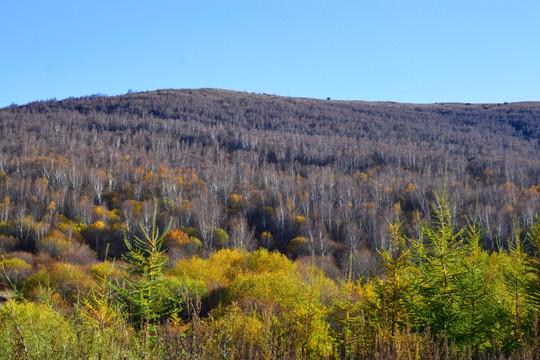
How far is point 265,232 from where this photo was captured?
6100cm

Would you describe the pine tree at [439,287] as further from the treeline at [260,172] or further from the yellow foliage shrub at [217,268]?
the yellow foliage shrub at [217,268]

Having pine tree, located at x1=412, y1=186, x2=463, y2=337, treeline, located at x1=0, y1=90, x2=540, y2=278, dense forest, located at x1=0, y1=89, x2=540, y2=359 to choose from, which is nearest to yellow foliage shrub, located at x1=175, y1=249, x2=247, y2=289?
dense forest, located at x1=0, y1=89, x2=540, y2=359

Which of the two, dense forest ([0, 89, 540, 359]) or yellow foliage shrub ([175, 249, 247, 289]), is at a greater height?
dense forest ([0, 89, 540, 359])

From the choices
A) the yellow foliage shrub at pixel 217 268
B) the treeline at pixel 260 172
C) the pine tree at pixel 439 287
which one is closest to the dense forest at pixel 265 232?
the pine tree at pixel 439 287

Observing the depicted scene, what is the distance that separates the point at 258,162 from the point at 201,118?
48.0 m

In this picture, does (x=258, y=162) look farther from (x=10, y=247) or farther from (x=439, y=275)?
(x=439, y=275)

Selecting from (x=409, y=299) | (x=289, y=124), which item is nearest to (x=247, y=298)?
(x=409, y=299)

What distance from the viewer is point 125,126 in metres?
123

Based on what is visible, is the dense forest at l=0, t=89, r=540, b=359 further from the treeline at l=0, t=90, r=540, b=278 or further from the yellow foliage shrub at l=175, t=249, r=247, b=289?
the treeline at l=0, t=90, r=540, b=278

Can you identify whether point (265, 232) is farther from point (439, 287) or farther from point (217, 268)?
point (439, 287)

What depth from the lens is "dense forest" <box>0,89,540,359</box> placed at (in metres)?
5.43

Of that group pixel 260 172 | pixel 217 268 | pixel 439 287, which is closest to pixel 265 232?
pixel 217 268

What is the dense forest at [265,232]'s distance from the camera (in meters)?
5.43

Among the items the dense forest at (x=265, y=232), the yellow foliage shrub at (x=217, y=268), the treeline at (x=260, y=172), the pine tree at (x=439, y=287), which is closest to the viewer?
the dense forest at (x=265, y=232)
